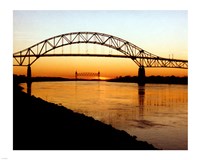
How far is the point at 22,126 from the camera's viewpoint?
13.3 ft

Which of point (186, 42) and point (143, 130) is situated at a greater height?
point (186, 42)
